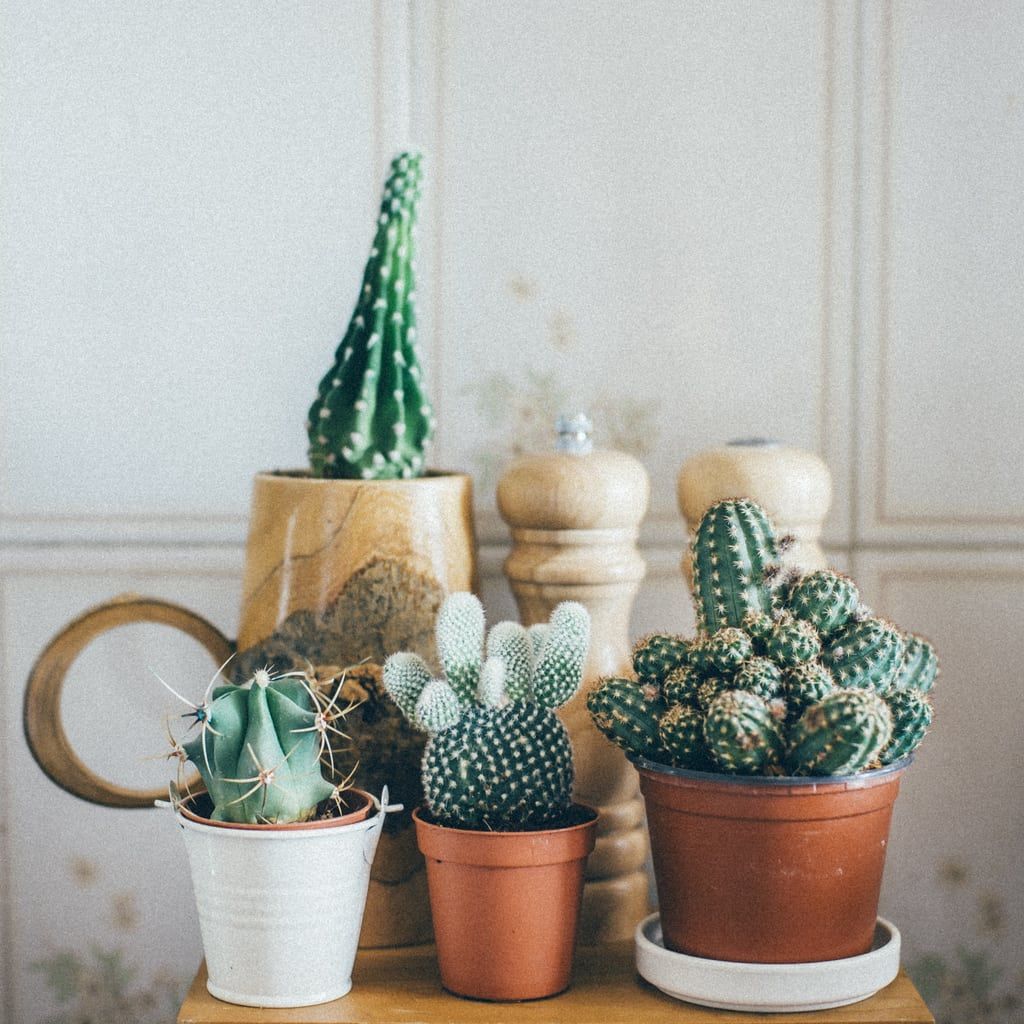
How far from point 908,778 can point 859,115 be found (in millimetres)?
601

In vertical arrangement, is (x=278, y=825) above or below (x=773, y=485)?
below

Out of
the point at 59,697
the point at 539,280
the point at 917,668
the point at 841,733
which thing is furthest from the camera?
the point at 539,280

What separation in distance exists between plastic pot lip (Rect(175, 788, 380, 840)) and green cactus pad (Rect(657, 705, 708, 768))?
208mm

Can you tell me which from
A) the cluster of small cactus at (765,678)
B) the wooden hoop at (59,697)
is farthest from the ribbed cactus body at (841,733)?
the wooden hoop at (59,697)

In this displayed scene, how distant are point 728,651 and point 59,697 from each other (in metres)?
0.51

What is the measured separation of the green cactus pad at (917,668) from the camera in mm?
791

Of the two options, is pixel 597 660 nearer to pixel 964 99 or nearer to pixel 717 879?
pixel 717 879

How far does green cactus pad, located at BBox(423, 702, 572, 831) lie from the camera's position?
2.53 ft

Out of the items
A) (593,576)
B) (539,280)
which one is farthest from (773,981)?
(539,280)

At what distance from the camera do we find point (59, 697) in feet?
2.94

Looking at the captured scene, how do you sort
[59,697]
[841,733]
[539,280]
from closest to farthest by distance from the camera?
[841,733]
[59,697]
[539,280]

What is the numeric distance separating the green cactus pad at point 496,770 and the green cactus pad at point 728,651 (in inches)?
4.9

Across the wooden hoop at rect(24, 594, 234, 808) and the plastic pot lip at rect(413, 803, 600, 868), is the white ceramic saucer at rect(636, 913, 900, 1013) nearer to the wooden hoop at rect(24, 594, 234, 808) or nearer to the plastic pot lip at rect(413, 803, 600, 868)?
the plastic pot lip at rect(413, 803, 600, 868)

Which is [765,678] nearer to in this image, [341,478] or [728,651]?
[728,651]
